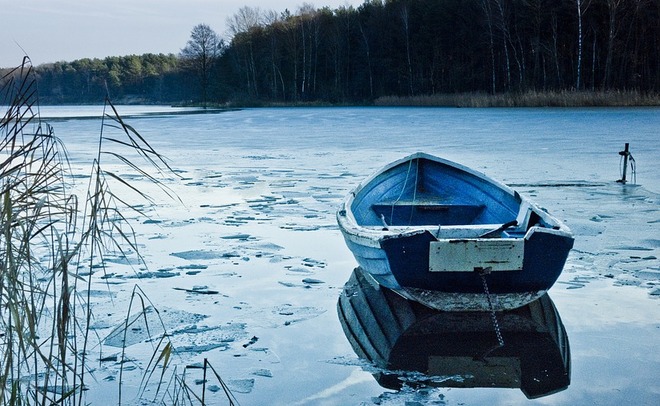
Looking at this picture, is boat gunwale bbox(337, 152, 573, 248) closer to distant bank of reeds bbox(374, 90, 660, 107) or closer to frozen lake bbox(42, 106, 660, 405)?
frozen lake bbox(42, 106, 660, 405)

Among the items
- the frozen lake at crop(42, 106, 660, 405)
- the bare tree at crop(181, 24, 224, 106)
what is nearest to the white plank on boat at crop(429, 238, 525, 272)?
the frozen lake at crop(42, 106, 660, 405)

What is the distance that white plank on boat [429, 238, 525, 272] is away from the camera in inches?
159

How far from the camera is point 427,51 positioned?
153ft

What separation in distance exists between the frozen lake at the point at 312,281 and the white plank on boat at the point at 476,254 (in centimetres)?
53

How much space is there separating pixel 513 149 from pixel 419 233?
1067 centimetres

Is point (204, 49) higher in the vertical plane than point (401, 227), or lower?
higher

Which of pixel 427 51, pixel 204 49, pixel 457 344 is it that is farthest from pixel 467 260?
pixel 204 49

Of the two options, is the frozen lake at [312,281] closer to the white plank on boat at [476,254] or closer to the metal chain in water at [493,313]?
the metal chain in water at [493,313]

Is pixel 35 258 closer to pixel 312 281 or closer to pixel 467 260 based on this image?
pixel 467 260

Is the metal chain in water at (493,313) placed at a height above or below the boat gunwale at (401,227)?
below

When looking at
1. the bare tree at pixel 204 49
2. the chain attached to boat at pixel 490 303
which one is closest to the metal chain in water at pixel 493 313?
the chain attached to boat at pixel 490 303

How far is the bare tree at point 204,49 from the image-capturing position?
221 feet

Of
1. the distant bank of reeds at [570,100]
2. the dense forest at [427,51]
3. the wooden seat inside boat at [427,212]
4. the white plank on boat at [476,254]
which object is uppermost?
the dense forest at [427,51]

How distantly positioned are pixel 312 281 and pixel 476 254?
4.76 feet
